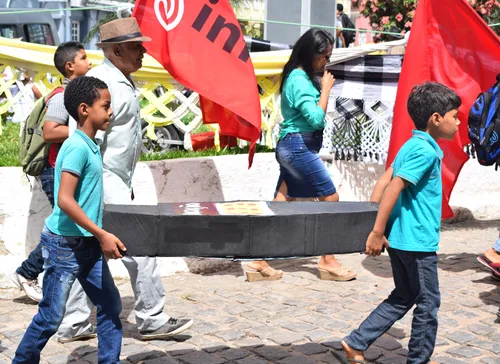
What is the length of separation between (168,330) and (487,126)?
2.69 m

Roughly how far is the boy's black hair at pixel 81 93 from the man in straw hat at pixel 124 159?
68cm

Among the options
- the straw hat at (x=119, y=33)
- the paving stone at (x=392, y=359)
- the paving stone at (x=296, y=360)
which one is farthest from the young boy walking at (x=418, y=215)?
the straw hat at (x=119, y=33)

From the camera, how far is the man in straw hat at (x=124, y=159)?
16.3 feet

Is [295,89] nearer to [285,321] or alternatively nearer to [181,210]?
[285,321]

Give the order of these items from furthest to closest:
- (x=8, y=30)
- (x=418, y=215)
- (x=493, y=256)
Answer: (x=8, y=30) < (x=493, y=256) < (x=418, y=215)

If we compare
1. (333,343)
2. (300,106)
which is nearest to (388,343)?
(333,343)

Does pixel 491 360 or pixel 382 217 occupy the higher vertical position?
pixel 382 217

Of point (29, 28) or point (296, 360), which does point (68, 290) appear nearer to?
point (296, 360)

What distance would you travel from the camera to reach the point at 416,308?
176 inches

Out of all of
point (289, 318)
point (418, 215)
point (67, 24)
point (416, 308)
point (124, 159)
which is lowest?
point (289, 318)

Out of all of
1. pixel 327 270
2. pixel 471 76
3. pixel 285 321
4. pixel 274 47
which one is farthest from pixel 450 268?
pixel 274 47

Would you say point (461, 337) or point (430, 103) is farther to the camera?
point (461, 337)

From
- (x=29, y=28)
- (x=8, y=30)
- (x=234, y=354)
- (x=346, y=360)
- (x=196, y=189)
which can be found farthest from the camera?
(x=29, y=28)

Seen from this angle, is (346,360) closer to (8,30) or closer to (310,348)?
(310,348)
